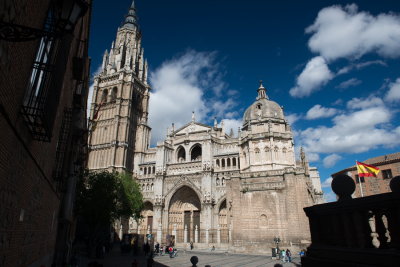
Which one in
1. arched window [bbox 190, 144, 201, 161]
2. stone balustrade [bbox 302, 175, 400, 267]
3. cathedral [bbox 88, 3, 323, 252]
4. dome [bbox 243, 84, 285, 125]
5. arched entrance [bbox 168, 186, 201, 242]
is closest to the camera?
stone balustrade [bbox 302, 175, 400, 267]

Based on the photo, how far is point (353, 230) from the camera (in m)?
4.52

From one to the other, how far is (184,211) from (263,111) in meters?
19.0

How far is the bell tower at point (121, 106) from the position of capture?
46.1 metres

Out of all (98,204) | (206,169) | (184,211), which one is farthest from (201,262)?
(184,211)

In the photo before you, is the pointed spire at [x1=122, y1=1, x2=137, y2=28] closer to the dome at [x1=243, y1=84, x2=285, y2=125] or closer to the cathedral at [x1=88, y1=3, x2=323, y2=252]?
the cathedral at [x1=88, y1=3, x2=323, y2=252]

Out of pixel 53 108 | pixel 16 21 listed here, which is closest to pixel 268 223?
pixel 53 108

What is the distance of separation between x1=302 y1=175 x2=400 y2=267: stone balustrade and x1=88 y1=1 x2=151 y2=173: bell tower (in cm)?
4185

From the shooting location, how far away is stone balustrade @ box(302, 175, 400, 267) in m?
3.89

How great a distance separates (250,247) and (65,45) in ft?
82.7

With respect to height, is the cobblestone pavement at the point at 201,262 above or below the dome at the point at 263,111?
below

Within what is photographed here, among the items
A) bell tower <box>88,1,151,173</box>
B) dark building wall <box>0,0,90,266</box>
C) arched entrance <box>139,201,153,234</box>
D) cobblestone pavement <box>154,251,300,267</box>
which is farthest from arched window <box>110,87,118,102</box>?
dark building wall <box>0,0,90,266</box>

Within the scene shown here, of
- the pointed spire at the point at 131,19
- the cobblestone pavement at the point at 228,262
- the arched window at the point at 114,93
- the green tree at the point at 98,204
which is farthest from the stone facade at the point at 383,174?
the pointed spire at the point at 131,19

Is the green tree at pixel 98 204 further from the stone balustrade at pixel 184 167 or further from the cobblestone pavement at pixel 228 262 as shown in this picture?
the stone balustrade at pixel 184 167

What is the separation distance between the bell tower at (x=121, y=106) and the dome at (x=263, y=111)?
20.4m
